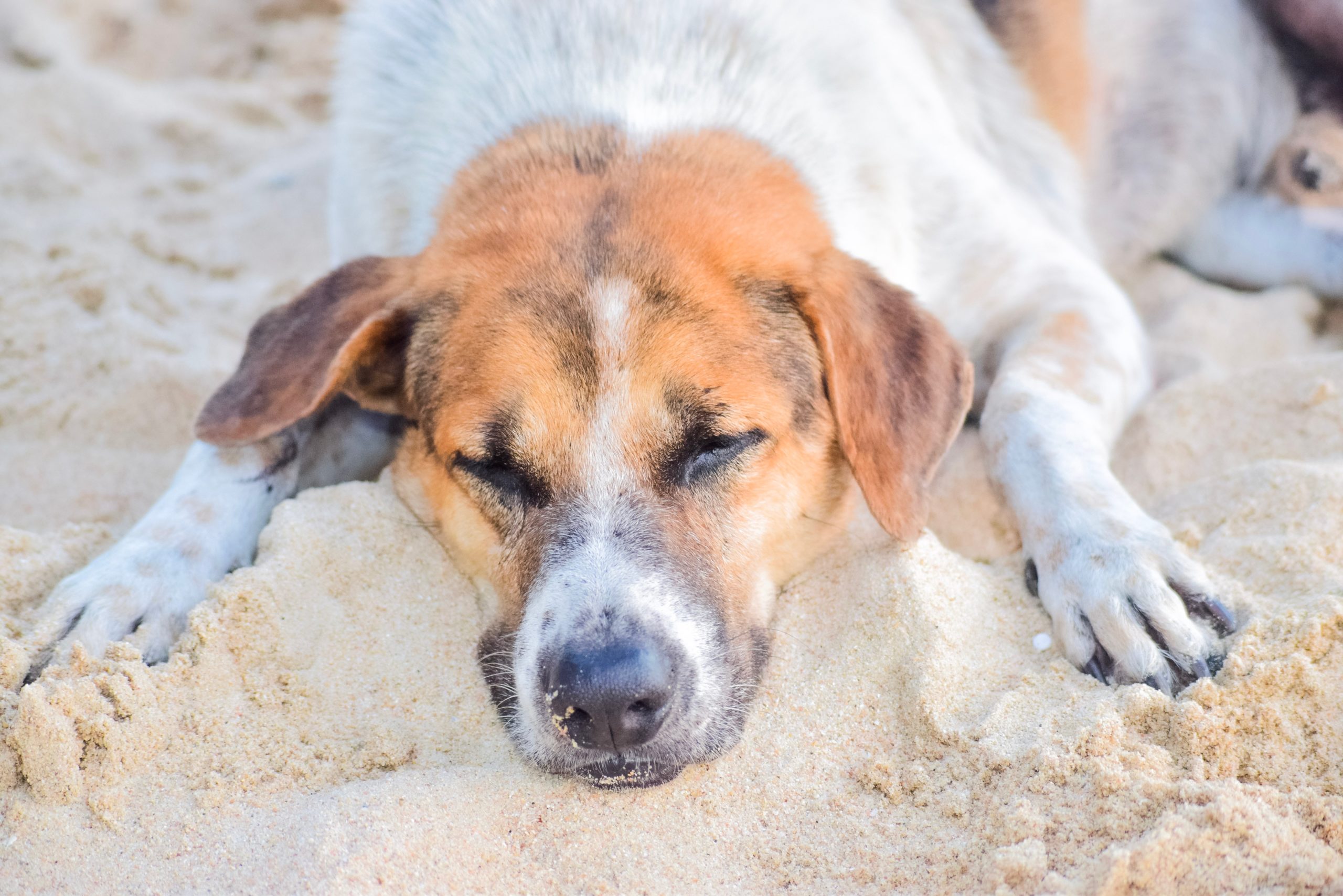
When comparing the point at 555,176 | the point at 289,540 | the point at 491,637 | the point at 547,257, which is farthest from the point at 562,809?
the point at 555,176

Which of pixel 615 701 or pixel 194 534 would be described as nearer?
pixel 615 701

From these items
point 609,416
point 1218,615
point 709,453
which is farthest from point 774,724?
point 1218,615

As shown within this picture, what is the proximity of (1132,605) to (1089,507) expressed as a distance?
0.32 meters

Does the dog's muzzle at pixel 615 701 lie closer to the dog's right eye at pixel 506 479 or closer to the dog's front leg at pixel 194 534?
the dog's right eye at pixel 506 479

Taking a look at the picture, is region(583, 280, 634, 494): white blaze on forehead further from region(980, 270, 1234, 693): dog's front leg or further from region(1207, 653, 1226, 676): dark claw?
region(1207, 653, 1226, 676): dark claw

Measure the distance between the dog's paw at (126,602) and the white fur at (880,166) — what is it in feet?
0.07

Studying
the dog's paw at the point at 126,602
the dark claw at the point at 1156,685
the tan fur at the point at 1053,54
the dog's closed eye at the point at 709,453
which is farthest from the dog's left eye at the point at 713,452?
the tan fur at the point at 1053,54

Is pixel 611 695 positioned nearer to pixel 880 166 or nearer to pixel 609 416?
pixel 609 416

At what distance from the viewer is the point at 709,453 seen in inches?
106

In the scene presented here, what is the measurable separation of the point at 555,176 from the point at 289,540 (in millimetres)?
1131

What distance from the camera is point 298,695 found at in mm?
2523

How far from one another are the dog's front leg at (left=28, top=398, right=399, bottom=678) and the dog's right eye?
0.68 metres

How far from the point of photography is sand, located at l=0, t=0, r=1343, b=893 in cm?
208

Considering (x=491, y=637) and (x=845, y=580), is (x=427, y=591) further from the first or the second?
(x=845, y=580)
